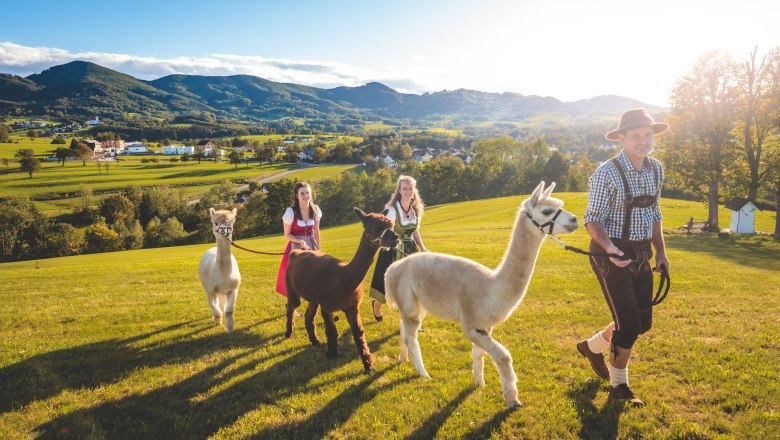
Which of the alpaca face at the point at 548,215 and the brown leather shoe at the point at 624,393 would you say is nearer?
the alpaca face at the point at 548,215

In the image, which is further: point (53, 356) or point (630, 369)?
point (53, 356)

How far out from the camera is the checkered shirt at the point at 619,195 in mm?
4055

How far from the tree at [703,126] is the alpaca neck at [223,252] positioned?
91.2ft

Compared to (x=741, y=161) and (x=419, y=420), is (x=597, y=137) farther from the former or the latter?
(x=419, y=420)

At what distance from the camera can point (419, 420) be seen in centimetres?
426

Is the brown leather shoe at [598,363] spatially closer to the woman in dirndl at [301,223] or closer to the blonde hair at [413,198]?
the blonde hair at [413,198]

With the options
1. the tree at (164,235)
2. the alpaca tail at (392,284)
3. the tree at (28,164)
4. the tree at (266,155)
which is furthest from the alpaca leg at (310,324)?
the tree at (266,155)

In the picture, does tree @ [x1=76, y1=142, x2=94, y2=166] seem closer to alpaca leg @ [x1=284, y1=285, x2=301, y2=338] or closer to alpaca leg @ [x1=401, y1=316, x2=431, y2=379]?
alpaca leg @ [x1=284, y1=285, x2=301, y2=338]

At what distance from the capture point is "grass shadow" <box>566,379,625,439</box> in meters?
3.98

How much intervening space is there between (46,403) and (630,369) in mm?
7769

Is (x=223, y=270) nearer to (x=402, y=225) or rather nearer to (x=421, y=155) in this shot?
(x=402, y=225)

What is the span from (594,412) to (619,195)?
2.51 metres

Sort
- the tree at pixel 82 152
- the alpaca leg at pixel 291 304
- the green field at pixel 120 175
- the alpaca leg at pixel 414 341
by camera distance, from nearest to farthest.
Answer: the alpaca leg at pixel 414 341 < the alpaca leg at pixel 291 304 < the green field at pixel 120 175 < the tree at pixel 82 152

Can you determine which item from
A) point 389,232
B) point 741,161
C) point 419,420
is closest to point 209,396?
point 419,420
